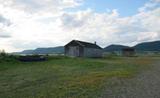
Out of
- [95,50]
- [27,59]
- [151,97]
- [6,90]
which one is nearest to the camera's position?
[151,97]

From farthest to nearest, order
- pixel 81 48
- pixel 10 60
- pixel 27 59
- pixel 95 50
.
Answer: pixel 95 50 → pixel 81 48 → pixel 27 59 → pixel 10 60

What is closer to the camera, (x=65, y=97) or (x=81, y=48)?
(x=65, y=97)

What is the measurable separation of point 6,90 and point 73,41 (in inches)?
1742

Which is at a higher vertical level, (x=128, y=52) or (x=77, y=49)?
(x=77, y=49)

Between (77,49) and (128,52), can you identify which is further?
(128,52)

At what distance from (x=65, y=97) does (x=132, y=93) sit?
365 centimetres

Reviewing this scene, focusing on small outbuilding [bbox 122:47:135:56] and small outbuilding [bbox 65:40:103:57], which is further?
small outbuilding [bbox 122:47:135:56]

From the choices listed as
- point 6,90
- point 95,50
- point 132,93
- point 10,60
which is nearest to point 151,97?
point 132,93

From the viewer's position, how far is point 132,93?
13.0 m

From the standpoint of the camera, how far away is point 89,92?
1333cm

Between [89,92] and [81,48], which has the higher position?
[81,48]

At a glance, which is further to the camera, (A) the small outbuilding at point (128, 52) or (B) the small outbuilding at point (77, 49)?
(A) the small outbuilding at point (128, 52)

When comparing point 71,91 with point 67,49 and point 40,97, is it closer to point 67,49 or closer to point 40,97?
point 40,97

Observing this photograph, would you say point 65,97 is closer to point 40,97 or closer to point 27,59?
point 40,97
